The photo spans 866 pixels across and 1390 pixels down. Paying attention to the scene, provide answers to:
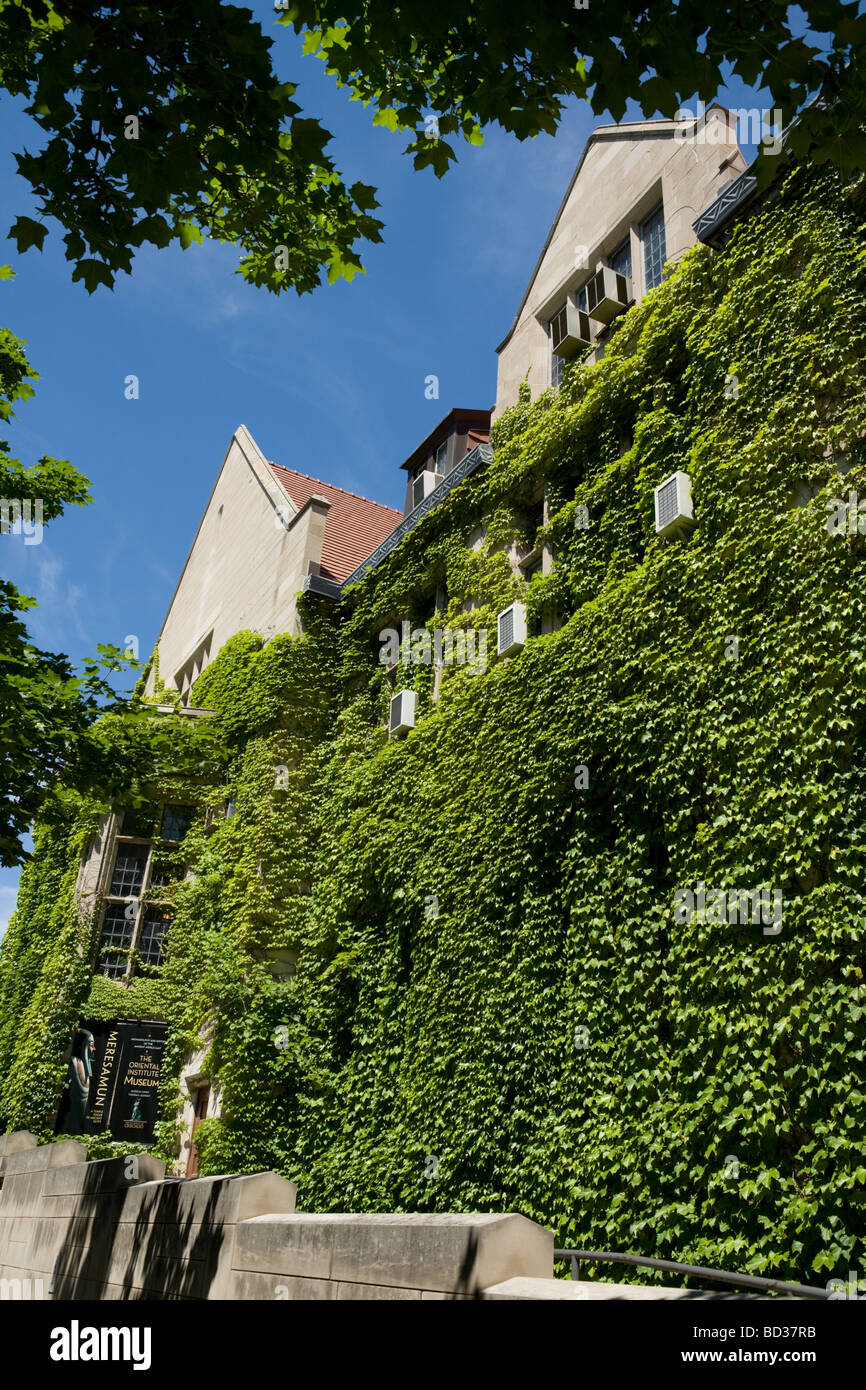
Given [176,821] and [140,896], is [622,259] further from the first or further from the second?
[140,896]

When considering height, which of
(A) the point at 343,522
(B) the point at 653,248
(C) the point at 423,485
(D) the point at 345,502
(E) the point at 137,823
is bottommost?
(E) the point at 137,823

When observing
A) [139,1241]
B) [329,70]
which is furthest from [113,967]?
[329,70]

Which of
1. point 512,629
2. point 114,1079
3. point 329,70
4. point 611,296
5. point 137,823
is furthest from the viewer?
point 137,823

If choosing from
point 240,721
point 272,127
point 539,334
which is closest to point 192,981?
point 240,721

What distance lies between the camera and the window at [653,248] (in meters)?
14.7

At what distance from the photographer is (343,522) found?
25734 mm

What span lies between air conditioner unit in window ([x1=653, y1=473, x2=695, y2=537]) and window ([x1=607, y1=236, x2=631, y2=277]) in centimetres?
564

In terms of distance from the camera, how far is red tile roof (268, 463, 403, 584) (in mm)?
23094

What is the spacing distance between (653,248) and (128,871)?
15928mm

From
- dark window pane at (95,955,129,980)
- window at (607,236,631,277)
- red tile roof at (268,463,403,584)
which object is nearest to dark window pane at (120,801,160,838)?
dark window pane at (95,955,129,980)

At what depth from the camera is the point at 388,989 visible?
14.0 metres

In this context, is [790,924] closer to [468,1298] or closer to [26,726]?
[468,1298]

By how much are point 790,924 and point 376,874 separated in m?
7.82

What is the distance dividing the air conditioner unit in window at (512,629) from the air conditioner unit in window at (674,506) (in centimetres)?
281
